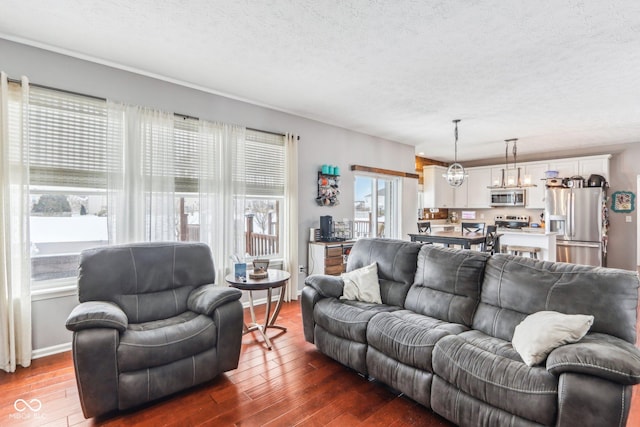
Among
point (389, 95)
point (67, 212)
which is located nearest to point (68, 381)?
point (67, 212)

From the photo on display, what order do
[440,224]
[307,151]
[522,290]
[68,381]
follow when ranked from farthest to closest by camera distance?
[440,224] → [307,151] → [68,381] → [522,290]

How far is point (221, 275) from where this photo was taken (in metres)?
3.79

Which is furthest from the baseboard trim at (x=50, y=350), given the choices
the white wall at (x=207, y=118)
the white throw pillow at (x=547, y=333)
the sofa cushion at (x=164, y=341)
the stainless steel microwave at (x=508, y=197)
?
the stainless steel microwave at (x=508, y=197)

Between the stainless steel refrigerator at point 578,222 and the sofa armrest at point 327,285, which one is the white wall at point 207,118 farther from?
the stainless steel refrigerator at point 578,222

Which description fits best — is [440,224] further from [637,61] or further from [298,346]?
[298,346]

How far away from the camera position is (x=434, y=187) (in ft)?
25.6

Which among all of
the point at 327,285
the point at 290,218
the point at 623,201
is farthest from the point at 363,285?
the point at 623,201

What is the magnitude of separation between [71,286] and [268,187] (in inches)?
92.4

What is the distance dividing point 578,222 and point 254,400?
6.82 m

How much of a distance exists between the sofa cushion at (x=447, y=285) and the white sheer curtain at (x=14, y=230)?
3.21 meters

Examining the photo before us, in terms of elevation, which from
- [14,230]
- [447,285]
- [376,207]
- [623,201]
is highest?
[623,201]

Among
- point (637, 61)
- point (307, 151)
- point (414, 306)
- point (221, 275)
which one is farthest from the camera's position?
point (307, 151)

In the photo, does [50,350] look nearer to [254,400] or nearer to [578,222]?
[254,400]

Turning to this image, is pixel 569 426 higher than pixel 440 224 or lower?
lower
